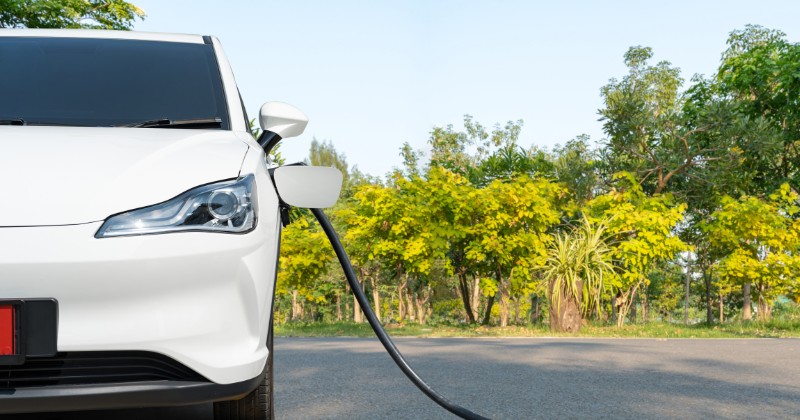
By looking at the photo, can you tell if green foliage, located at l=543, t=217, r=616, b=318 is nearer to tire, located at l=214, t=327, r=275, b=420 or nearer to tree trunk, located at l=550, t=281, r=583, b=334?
tree trunk, located at l=550, t=281, r=583, b=334

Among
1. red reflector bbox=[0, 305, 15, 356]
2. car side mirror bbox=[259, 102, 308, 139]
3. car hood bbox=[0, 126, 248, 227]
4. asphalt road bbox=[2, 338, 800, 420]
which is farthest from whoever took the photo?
asphalt road bbox=[2, 338, 800, 420]

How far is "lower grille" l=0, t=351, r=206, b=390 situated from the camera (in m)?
2.20

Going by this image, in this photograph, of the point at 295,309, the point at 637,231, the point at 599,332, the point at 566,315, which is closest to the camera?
the point at 599,332

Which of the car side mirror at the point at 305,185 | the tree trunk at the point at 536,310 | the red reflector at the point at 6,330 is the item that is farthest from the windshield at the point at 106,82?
the tree trunk at the point at 536,310

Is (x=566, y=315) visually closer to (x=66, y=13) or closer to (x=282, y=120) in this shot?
(x=282, y=120)

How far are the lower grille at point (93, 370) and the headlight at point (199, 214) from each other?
339 mm

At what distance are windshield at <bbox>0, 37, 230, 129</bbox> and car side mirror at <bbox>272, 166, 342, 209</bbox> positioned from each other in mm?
324

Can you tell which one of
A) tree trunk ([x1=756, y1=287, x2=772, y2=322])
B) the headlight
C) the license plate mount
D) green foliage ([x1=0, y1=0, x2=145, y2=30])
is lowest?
tree trunk ([x1=756, y1=287, x2=772, y2=322])

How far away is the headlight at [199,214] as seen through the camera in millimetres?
2291

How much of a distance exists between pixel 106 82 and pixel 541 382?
389 cm

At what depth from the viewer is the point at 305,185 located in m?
3.08

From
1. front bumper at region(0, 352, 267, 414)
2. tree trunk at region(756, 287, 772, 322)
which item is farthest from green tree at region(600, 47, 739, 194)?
front bumper at region(0, 352, 267, 414)

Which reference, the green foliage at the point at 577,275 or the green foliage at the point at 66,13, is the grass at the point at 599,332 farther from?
the green foliage at the point at 66,13

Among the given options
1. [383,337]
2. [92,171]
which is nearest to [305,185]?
[92,171]
